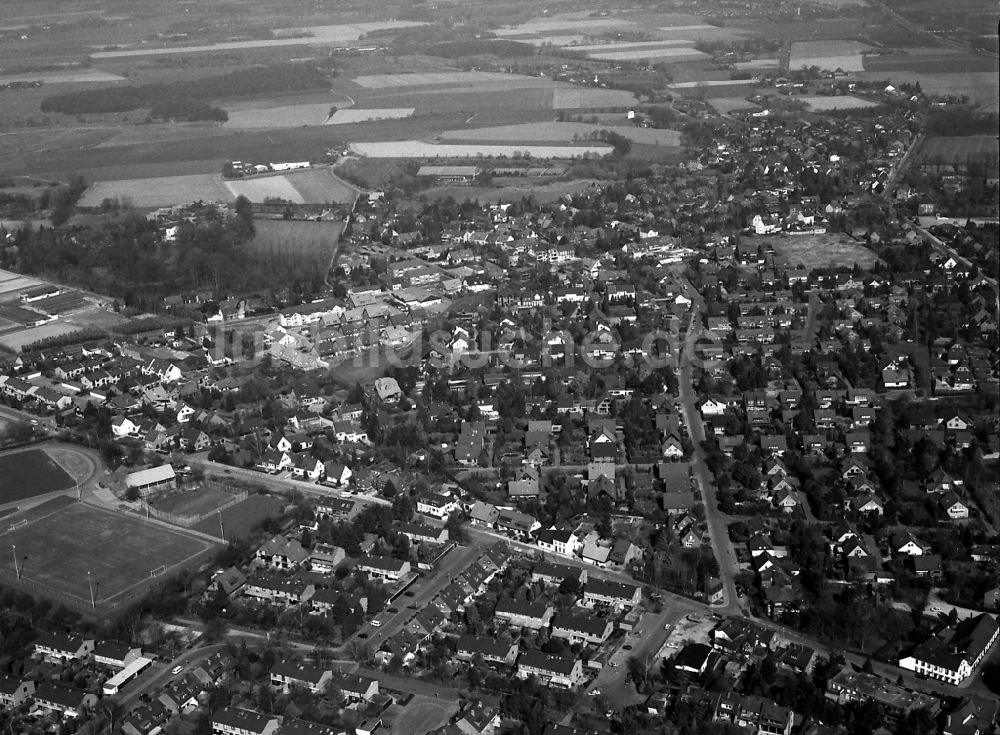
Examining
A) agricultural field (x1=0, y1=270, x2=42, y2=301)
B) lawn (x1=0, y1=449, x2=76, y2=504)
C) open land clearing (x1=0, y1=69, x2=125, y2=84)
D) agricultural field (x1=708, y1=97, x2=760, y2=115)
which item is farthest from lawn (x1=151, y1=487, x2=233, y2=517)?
agricultural field (x1=708, y1=97, x2=760, y2=115)

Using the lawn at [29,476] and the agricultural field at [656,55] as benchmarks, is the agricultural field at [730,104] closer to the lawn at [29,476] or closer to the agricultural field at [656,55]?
the agricultural field at [656,55]

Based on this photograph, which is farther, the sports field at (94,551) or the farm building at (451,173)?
the farm building at (451,173)

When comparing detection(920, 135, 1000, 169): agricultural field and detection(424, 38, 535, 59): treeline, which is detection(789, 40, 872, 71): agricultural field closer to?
detection(920, 135, 1000, 169): agricultural field

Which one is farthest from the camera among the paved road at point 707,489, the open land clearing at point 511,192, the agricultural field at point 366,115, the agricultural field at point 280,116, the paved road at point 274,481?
the agricultural field at point 366,115

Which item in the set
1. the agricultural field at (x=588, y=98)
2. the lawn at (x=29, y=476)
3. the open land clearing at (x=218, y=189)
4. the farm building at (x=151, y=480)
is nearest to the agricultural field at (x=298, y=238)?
the open land clearing at (x=218, y=189)

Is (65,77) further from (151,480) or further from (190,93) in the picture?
(151,480)

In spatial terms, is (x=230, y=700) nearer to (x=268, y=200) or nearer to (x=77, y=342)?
(x=77, y=342)

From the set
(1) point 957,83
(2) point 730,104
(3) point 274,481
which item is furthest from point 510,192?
(3) point 274,481

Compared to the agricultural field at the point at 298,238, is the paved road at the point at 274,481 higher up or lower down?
lower down

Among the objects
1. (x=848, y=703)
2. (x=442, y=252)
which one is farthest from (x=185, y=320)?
(x=848, y=703)
